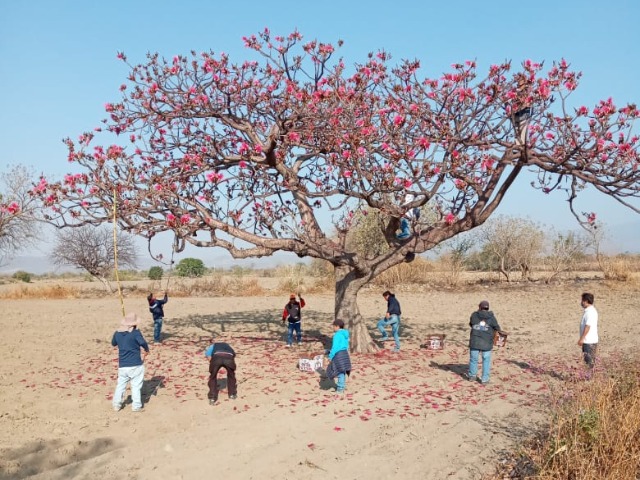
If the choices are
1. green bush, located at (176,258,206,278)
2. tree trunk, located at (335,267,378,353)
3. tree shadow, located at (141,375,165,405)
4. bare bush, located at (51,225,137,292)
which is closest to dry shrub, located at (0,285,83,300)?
bare bush, located at (51,225,137,292)

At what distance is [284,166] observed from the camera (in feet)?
39.6

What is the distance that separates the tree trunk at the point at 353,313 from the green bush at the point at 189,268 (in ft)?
126

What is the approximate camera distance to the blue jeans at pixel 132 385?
27.6ft

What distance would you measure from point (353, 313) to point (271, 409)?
4.91m

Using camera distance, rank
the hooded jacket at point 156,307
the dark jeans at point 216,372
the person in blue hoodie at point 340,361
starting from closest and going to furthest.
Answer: the dark jeans at point 216,372 → the person in blue hoodie at point 340,361 → the hooded jacket at point 156,307

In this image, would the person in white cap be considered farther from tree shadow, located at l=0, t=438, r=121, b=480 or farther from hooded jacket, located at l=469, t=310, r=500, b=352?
hooded jacket, located at l=469, t=310, r=500, b=352

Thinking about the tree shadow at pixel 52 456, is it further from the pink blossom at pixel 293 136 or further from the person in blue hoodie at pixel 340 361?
the pink blossom at pixel 293 136

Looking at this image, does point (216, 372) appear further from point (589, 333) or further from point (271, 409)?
point (589, 333)

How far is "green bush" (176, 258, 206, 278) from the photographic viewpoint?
5074 centimetres

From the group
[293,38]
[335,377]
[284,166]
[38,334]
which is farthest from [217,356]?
[38,334]

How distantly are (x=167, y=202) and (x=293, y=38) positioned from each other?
4.43 meters

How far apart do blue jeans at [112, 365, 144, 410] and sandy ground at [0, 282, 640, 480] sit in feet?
0.59

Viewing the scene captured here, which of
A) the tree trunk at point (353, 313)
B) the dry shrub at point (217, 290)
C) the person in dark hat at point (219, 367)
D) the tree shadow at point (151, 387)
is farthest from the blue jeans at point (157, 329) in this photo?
the dry shrub at point (217, 290)

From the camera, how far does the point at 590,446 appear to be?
538 centimetres
